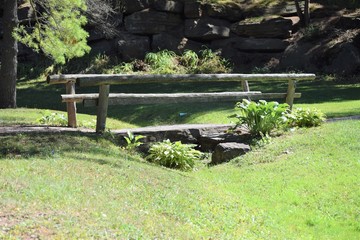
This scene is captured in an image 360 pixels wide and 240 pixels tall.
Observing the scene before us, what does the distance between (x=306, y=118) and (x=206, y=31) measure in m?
14.7

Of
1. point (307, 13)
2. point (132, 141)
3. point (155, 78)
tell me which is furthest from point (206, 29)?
point (132, 141)

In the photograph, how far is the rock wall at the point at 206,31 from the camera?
2547cm

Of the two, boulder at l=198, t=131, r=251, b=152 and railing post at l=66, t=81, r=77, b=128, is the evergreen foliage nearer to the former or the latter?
railing post at l=66, t=81, r=77, b=128

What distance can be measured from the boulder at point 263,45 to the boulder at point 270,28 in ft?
0.90

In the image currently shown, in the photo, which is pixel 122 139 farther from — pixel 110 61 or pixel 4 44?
pixel 110 61

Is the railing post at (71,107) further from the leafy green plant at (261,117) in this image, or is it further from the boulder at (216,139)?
the leafy green plant at (261,117)

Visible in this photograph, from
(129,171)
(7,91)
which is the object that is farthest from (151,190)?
(7,91)

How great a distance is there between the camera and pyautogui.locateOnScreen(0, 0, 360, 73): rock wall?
1003 inches

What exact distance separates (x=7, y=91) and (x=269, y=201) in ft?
32.9

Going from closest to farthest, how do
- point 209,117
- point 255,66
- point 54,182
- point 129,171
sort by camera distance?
point 54,182
point 129,171
point 209,117
point 255,66

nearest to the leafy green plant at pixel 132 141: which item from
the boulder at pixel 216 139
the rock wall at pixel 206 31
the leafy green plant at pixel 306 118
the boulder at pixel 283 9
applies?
the boulder at pixel 216 139

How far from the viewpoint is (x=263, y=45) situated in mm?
25406

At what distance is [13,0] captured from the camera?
51.9ft

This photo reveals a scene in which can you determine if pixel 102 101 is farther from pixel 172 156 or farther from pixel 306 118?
pixel 306 118
